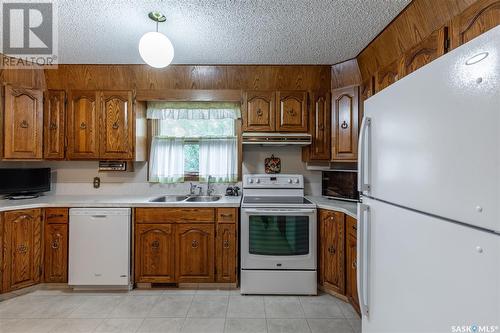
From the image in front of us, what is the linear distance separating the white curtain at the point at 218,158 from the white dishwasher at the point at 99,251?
1091 mm

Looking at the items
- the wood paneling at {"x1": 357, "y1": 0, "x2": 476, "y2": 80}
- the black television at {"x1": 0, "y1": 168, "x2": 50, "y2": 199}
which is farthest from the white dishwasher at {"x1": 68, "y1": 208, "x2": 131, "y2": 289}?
the wood paneling at {"x1": 357, "y1": 0, "x2": 476, "y2": 80}

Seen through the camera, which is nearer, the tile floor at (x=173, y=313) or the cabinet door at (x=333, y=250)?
the tile floor at (x=173, y=313)

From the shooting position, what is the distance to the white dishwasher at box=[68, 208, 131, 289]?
239 cm

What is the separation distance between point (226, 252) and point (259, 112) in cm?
154

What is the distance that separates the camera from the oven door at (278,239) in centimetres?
236

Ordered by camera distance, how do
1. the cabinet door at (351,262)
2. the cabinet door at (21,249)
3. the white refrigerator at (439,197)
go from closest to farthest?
1. the white refrigerator at (439,197)
2. the cabinet door at (351,262)
3. the cabinet door at (21,249)

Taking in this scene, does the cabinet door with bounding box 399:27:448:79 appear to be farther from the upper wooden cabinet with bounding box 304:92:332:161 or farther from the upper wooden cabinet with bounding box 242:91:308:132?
the upper wooden cabinet with bounding box 242:91:308:132

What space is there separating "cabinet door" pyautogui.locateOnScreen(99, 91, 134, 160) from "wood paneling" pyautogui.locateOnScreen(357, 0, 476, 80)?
2.55 metres

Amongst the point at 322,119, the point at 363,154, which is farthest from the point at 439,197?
the point at 322,119

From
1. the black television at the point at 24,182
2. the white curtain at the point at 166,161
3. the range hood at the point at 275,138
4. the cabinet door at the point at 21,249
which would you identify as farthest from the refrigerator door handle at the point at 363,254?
the black television at the point at 24,182

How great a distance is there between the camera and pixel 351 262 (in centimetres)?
216

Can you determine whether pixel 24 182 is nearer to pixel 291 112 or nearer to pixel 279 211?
pixel 279 211

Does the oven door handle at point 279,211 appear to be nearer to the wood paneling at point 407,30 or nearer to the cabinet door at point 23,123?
the wood paneling at point 407,30

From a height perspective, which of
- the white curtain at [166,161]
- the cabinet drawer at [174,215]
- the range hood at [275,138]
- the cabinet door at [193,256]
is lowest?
the cabinet door at [193,256]
